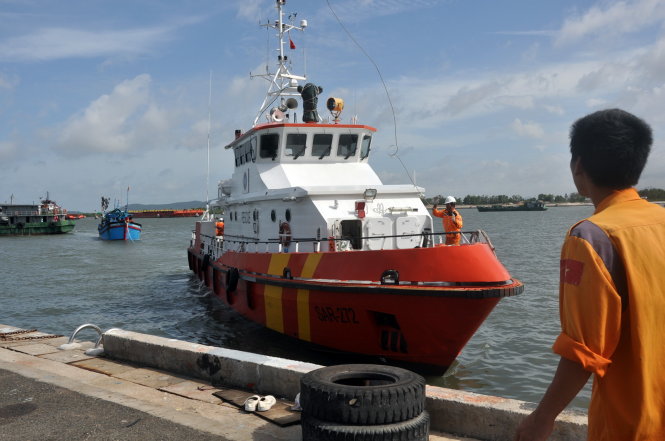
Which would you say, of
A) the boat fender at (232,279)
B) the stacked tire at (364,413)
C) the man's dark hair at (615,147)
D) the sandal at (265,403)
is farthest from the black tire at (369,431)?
the boat fender at (232,279)

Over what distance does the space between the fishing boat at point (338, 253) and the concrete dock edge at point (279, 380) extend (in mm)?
3009

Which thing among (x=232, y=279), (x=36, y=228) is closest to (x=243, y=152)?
(x=232, y=279)

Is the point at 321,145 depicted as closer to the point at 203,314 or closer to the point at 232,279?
the point at 232,279

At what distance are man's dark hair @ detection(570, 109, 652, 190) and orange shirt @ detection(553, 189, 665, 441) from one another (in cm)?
18

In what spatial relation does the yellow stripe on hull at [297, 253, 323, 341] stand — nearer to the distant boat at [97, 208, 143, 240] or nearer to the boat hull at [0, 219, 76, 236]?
the distant boat at [97, 208, 143, 240]

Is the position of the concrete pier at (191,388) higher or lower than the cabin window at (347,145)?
lower

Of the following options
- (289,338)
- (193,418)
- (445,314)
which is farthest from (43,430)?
(289,338)

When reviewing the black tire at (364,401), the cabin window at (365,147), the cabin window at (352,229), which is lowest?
the black tire at (364,401)

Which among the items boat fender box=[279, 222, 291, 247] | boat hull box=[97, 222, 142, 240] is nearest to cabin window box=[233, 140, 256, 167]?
boat fender box=[279, 222, 291, 247]

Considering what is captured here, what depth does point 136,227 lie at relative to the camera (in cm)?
4978

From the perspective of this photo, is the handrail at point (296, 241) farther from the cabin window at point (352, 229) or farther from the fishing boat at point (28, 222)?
the fishing boat at point (28, 222)

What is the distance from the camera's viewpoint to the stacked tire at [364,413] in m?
3.82

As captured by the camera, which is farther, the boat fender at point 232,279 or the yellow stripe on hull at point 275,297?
the boat fender at point 232,279

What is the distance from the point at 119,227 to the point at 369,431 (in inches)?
1911
